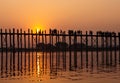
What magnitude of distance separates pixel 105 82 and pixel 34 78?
4505 millimetres

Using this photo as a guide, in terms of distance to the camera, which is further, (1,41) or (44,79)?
(1,41)

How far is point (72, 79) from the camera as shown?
23562 mm

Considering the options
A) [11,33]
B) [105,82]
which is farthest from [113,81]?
[11,33]

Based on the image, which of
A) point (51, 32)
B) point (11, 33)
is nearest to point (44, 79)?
point (11, 33)

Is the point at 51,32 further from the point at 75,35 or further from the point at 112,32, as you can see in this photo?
the point at 112,32

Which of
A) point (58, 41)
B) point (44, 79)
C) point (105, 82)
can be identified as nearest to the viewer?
point (105, 82)

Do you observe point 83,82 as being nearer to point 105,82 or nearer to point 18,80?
point 105,82

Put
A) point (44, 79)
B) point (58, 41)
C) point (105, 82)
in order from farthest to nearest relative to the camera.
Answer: point (58, 41) < point (44, 79) < point (105, 82)

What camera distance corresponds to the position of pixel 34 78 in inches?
950

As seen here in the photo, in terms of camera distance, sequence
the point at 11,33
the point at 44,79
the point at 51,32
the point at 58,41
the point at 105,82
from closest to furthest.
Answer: the point at 105,82 < the point at 44,79 < the point at 11,33 < the point at 51,32 < the point at 58,41

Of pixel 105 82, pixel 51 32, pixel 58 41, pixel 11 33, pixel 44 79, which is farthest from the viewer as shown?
pixel 58 41

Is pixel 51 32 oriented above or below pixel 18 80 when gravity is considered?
above

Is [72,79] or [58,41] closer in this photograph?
[72,79]

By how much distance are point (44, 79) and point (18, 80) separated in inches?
59.2
